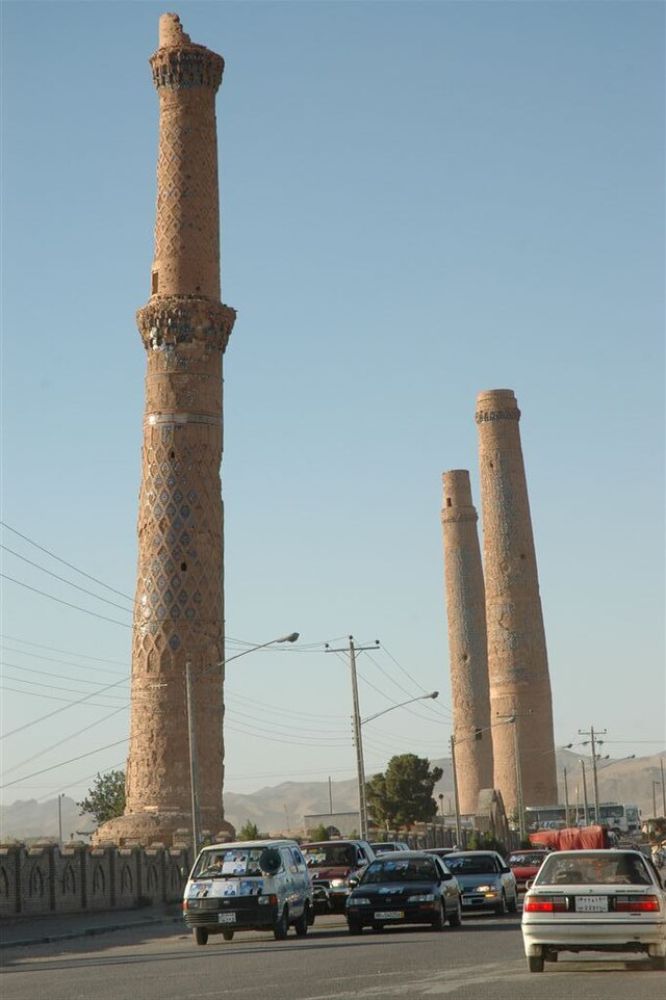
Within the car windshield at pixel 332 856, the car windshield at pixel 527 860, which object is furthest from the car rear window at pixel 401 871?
the car windshield at pixel 527 860

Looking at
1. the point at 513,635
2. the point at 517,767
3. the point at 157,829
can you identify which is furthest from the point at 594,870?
the point at 513,635

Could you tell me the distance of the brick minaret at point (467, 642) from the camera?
320 ft

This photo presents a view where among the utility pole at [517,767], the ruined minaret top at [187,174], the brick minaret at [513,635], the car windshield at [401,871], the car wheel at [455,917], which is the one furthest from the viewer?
the brick minaret at [513,635]

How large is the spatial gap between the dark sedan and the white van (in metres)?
1.17

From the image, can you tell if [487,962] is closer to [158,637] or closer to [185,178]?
[158,637]

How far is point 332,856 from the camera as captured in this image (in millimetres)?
32969

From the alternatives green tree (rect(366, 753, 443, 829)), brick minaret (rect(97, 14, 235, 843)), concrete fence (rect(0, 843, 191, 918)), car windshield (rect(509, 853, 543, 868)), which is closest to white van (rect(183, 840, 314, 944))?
concrete fence (rect(0, 843, 191, 918))

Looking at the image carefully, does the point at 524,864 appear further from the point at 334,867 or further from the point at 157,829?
the point at 157,829

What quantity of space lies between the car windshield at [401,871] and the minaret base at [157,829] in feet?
79.8

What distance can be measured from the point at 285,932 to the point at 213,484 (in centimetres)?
2940

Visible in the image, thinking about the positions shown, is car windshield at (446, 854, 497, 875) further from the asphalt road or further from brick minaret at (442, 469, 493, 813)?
brick minaret at (442, 469, 493, 813)

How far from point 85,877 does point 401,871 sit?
16323mm

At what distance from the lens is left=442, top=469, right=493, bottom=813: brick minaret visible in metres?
97.5

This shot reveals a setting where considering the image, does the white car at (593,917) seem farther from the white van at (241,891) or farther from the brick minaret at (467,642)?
the brick minaret at (467,642)
